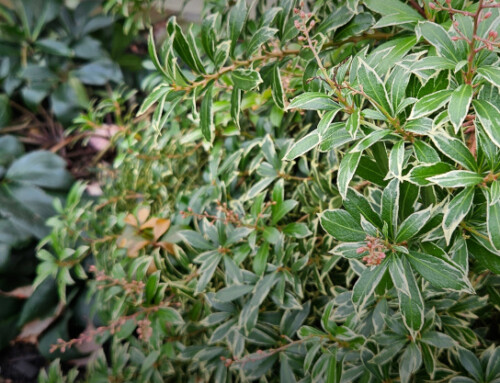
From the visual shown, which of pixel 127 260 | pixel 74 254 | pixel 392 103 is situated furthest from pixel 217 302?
pixel 392 103

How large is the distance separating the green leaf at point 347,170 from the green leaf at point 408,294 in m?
0.13

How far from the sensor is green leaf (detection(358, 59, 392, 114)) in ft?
1.87

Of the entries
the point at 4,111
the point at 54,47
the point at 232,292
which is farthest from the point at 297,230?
the point at 4,111

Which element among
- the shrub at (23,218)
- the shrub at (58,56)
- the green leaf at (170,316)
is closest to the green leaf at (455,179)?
the green leaf at (170,316)

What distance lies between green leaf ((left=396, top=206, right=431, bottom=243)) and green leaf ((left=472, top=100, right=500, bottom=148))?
13 centimetres

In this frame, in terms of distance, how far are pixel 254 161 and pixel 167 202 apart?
32 cm

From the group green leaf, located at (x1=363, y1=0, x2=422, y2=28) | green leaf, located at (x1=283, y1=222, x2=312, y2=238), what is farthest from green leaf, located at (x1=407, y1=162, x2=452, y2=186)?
green leaf, located at (x1=283, y1=222, x2=312, y2=238)

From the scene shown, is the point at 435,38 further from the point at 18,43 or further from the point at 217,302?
the point at 18,43

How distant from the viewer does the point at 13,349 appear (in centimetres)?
167

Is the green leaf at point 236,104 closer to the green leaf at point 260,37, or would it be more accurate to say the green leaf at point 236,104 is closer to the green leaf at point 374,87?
the green leaf at point 260,37

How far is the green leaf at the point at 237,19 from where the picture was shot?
78 centimetres

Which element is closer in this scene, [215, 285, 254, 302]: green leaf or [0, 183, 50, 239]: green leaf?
[215, 285, 254, 302]: green leaf

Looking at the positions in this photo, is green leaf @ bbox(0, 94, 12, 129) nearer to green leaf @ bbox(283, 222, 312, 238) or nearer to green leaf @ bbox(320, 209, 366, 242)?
green leaf @ bbox(283, 222, 312, 238)

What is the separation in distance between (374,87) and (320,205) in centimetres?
40
